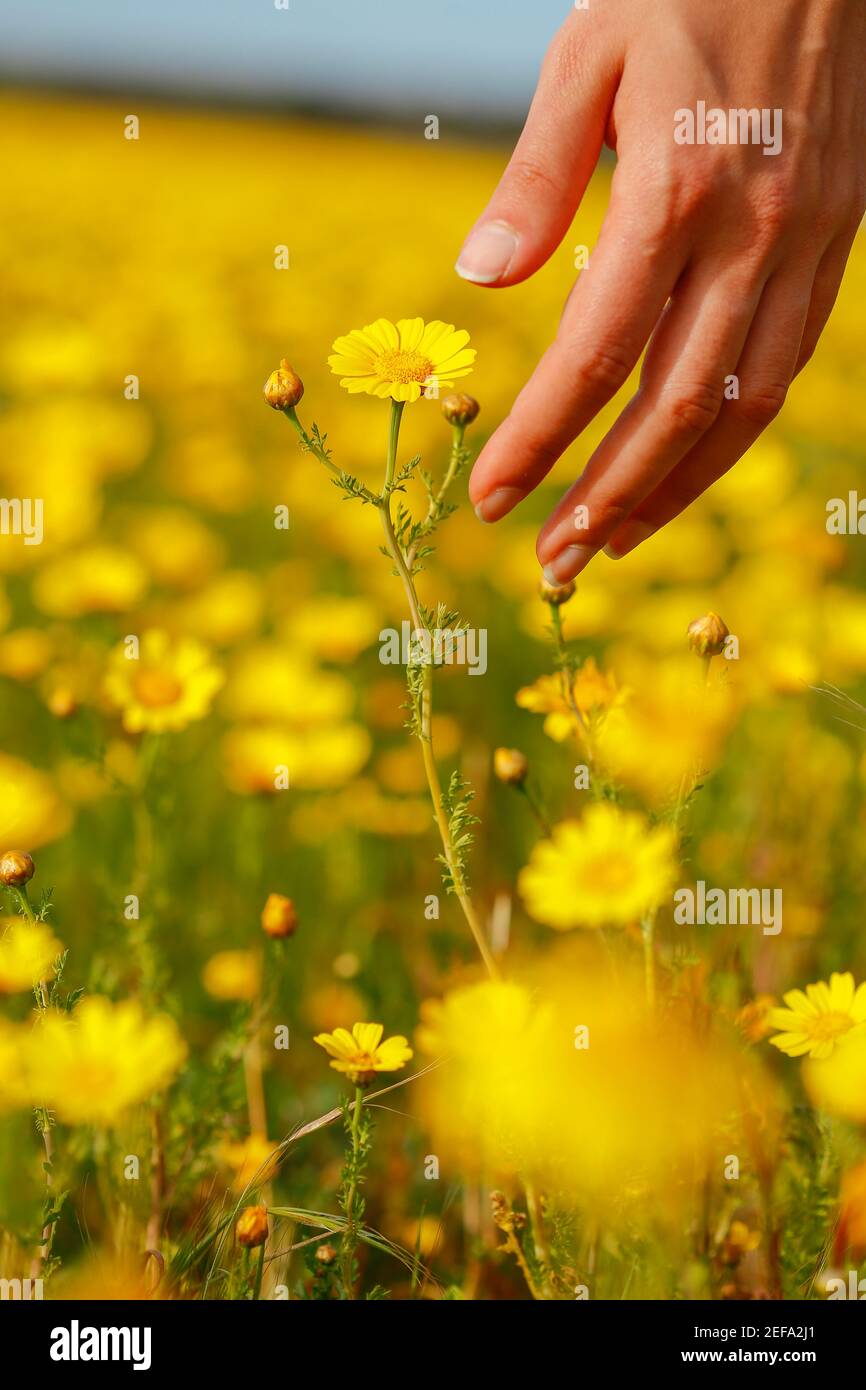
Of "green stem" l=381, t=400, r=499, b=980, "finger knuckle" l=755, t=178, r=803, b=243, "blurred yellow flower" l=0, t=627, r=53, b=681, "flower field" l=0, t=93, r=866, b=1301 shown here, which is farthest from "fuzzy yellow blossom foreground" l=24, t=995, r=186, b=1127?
"blurred yellow flower" l=0, t=627, r=53, b=681

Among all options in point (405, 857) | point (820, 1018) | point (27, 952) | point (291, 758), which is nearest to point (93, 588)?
point (291, 758)

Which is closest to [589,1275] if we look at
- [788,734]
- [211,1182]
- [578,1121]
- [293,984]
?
[578,1121]

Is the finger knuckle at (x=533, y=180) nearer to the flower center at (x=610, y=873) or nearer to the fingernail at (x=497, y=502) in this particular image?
the fingernail at (x=497, y=502)

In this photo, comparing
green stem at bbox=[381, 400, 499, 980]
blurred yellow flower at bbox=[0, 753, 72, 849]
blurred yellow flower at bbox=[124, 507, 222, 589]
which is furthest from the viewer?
blurred yellow flower at bbox=[124, 507, 222, 589]

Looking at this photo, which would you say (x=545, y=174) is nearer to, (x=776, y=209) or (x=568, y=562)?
(x=776, y=209)

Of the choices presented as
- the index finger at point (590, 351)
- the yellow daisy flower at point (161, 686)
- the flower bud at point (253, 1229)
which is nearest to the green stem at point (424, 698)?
the index finger at point (590, 351)

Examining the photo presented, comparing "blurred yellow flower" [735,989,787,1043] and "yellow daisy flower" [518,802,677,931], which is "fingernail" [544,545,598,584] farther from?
"blurred yellow flower" [735,989,787,1043]

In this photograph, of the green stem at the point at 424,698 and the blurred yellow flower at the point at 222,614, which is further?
the blurred yellow flower at the point at 222,614

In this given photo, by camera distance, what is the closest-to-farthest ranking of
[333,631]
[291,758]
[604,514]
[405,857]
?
[604,514] → [291,758] → [405,857] → [333,631]
